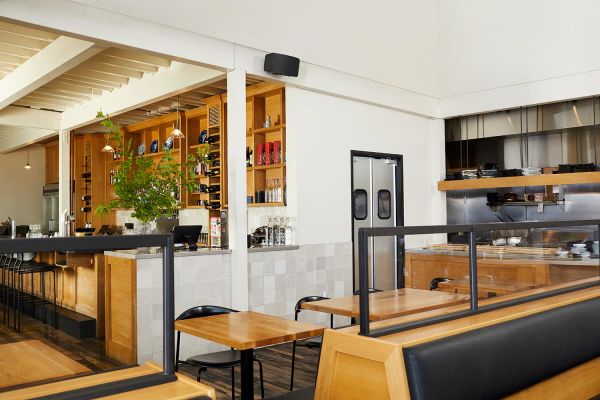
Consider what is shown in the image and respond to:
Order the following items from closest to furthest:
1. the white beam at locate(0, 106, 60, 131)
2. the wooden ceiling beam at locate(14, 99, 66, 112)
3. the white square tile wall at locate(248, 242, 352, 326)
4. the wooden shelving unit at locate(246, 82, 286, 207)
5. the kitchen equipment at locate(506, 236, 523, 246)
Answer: the kitchen equipment at locate(506, 236, 523, 246), the white square tile wall at locate(248, 242, 352, 326), the wooden shelving unit at locate(246, 82, 286, 207), the wooden ceiling beam at locate(14, 99, 66, 112), the white beam at locate(0, 106, 60, 131)

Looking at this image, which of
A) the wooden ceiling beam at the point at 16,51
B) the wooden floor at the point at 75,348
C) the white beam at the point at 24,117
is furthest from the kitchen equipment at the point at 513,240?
the white beam at the point at 24,117

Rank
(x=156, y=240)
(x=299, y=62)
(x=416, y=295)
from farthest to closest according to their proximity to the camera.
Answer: (x=299, y=62)
(x=416, y=295)
(x=156, y=240)

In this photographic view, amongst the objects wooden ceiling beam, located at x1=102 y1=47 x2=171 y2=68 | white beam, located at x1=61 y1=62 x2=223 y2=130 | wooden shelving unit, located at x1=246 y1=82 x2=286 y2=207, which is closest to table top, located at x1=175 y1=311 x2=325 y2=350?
white beam, located at x1=61 y1=62 x2=223 y2=130

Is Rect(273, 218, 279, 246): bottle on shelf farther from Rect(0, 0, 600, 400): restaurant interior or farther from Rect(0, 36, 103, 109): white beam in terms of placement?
Rect(0, 36, 103, 109): white beam

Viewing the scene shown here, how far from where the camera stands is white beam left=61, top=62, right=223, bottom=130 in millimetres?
6542

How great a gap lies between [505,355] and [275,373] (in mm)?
2735

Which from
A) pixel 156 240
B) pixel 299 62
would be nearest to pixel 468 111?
pixel 299 62

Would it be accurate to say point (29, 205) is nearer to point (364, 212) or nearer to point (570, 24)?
point (364, 212)

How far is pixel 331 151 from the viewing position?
6.88 m

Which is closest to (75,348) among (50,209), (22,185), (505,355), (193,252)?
(505,355)

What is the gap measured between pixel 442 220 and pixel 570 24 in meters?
3.19

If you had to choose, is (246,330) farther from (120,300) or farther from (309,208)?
(309,208)

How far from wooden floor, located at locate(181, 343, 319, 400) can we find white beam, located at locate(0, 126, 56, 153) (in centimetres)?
692

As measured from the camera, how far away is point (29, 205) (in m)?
13.8
